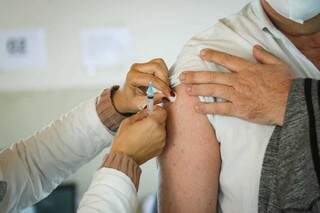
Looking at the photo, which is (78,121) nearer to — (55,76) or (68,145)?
(68,145)

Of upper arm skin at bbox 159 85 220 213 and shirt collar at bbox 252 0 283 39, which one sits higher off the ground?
shirt collar at bbox 252 0 283 39

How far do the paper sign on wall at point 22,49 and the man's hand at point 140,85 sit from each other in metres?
1.88

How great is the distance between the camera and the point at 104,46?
311cm

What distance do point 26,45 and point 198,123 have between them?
7.55 feet

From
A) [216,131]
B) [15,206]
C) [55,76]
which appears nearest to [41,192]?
[15,206]

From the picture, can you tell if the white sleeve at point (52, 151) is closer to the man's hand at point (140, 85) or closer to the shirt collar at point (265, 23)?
the man's hand at point (140, 85)

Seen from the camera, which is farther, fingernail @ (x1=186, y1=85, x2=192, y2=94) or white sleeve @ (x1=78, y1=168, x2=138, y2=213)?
fingernail @ (x1=186, y1=85, x2=192, y2=94)

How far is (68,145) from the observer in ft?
4.48

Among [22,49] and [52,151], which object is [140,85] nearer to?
[52,151]

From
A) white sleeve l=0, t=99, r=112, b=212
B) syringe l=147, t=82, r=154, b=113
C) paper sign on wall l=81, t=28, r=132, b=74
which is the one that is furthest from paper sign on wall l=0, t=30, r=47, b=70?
syringe l=147, t=82, r=154, b=113

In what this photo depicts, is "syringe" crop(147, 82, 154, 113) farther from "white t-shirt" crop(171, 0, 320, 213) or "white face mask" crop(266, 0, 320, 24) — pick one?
"white face mask" crop(266, 0, 320, 24)

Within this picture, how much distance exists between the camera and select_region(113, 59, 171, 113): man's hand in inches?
44.4

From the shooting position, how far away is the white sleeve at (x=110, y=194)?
0.95 metres

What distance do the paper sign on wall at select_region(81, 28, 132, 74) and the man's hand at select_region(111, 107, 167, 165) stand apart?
2.09 metres
